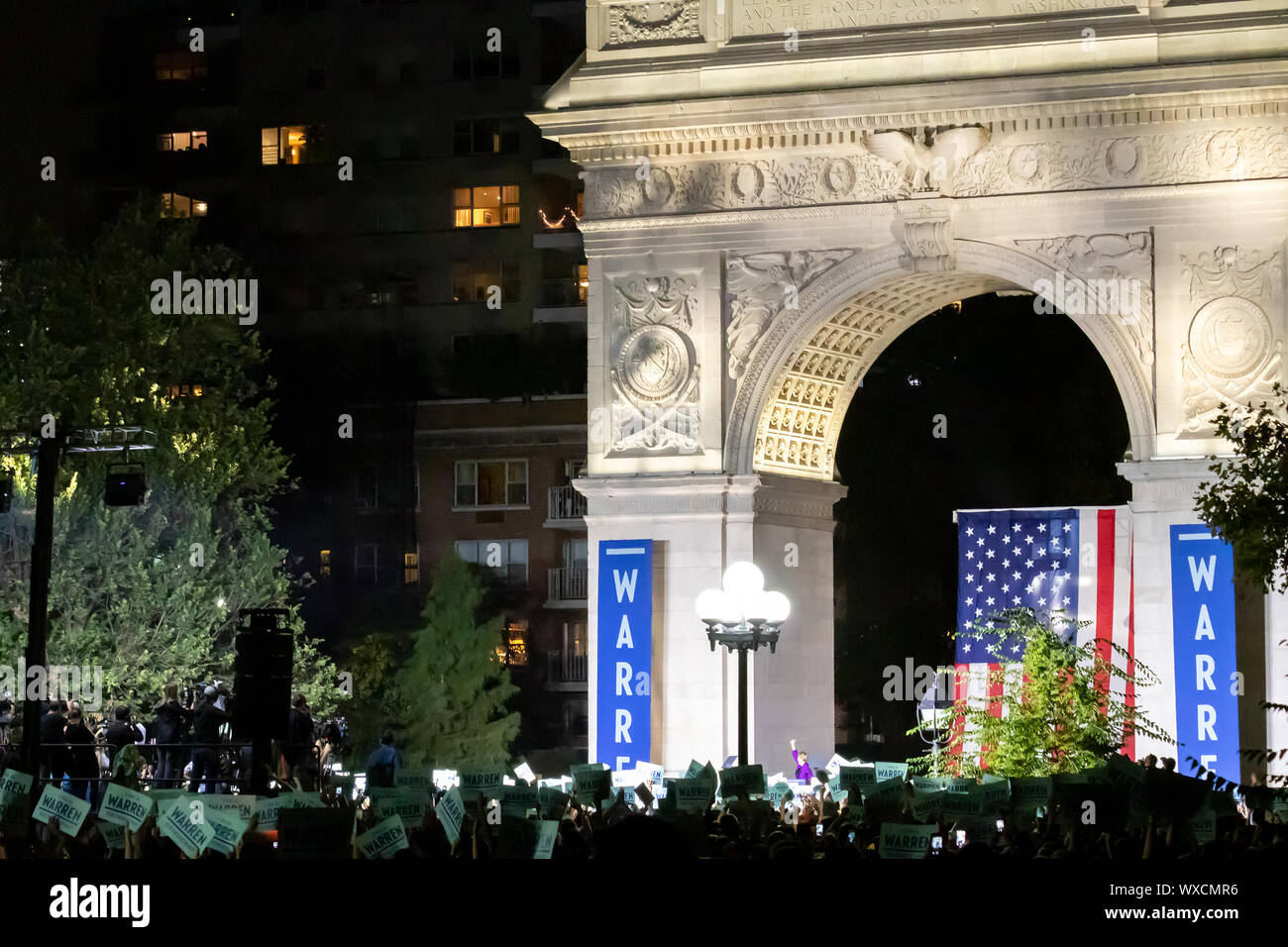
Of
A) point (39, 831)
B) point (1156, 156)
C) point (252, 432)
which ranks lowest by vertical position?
point (39, 831)

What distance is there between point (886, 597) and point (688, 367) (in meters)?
24.5

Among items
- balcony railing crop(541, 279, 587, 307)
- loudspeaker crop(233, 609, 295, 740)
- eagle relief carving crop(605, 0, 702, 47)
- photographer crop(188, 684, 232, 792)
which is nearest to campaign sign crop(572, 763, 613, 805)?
loudspeaker crop(233, 609, 295, 740)

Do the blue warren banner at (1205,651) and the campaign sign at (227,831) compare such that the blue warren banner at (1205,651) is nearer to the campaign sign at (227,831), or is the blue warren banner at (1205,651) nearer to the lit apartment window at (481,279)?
the campaign sign at (227,831)

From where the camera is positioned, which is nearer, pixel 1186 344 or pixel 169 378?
pixel 1186 344

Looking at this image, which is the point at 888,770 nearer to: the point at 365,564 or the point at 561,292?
the point at 365,564

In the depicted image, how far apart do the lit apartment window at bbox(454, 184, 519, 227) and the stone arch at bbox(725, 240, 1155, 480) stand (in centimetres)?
2927

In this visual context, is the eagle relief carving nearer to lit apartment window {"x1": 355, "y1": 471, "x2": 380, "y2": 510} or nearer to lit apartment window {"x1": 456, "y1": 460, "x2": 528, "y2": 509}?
lit apartment window {"x1": 456, "y1": 460, "x2": 528, "y2": 509}

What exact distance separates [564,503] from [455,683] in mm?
7203

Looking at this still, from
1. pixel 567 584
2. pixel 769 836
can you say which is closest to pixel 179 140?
pixel 567 584

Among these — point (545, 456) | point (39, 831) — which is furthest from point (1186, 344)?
point (545, 456)

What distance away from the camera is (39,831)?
17.1 m

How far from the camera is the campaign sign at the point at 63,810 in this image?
53.5ft

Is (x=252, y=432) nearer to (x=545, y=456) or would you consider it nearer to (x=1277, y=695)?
(x=545, y=456)
